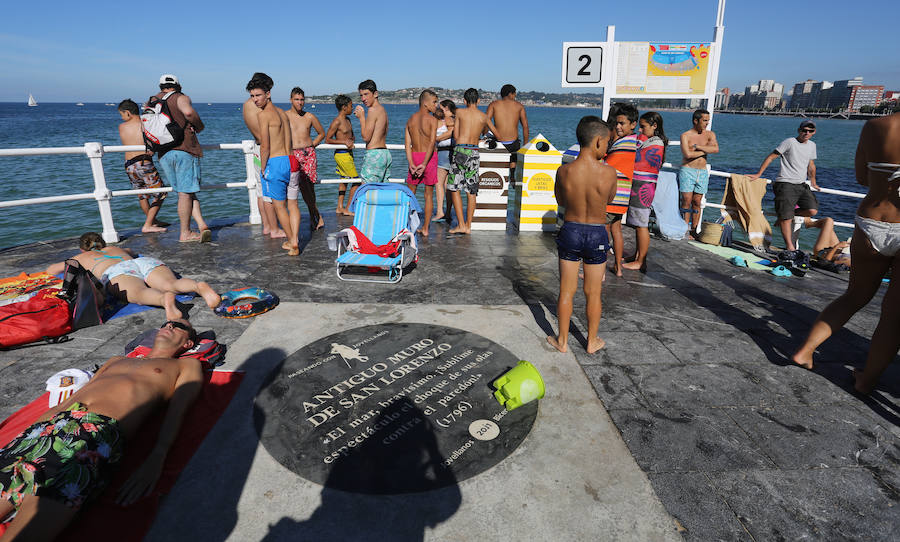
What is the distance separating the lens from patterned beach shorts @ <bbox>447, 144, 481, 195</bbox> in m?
7.51

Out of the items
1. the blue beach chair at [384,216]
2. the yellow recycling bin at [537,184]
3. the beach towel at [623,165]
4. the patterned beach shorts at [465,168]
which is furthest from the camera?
the yellow recycling bin at [537,184]

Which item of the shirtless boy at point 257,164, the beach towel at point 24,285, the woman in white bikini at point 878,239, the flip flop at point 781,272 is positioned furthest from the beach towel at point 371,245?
the flip flop at point 781,272

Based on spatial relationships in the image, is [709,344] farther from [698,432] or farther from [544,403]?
[544,403]

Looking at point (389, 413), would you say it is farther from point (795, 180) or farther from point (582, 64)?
point (582, 64)

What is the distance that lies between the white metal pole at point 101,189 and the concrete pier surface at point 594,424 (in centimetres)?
133

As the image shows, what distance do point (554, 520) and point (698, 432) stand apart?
129 centimetres

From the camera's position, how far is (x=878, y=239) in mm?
3240

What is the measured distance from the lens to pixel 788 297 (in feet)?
17.6

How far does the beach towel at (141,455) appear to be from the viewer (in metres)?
2.23

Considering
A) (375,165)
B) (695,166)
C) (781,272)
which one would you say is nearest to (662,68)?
(695,166)

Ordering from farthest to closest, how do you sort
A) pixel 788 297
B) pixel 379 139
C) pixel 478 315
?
pixel 379 139
pixel 788 297
pixel 478 315

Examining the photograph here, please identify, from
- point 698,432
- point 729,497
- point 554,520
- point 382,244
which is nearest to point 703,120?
point 382,244

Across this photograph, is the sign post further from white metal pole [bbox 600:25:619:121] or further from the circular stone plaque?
the circular stone plaque

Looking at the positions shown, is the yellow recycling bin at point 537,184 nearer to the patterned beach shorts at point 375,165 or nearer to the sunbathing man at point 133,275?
the patterned beach shorts at point 375,165
